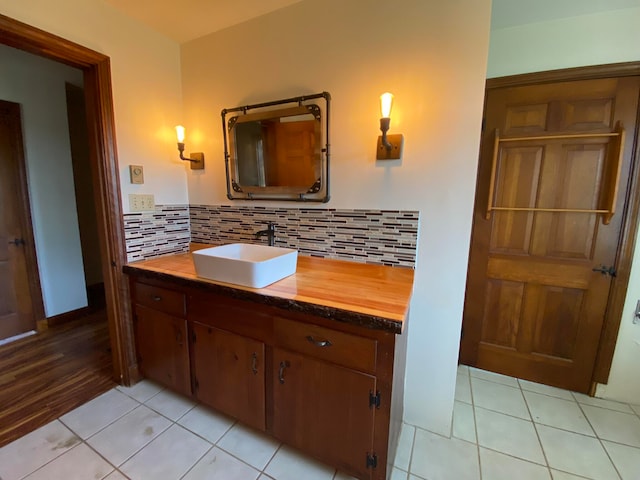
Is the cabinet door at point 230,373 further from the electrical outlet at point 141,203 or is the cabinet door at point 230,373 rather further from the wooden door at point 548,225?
the wooden door at point 548,225

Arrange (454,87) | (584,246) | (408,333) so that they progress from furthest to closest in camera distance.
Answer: (584,246) < (408,333) < (454,87)

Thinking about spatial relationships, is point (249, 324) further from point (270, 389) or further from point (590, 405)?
point (590, 405)

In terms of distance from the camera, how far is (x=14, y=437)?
1462 millimetres

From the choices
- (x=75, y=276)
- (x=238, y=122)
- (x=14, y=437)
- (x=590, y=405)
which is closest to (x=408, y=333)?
(x=590, y=405)

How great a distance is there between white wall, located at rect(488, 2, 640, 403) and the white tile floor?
0.27m

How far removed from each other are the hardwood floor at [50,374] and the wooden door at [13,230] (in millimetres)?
247

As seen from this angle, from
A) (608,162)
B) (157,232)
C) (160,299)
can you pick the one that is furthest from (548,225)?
(157,232)

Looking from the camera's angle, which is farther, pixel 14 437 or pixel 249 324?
pixel 14 437

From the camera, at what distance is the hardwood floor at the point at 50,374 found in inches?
63.5

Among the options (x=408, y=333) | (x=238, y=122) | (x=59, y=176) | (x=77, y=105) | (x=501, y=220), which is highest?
(x=77, y=105)

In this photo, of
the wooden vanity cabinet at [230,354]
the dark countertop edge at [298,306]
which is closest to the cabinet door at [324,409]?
the wooden vanity cabinet at [230,354]

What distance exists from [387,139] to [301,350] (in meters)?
1.12

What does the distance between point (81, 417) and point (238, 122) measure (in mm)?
2024

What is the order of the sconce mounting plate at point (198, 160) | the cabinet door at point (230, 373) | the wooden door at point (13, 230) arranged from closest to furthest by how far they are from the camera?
the cabinet door at point (230, 373)
the sconce mounting plate at point (198, 160)
the wooden door at point (13, 230)
